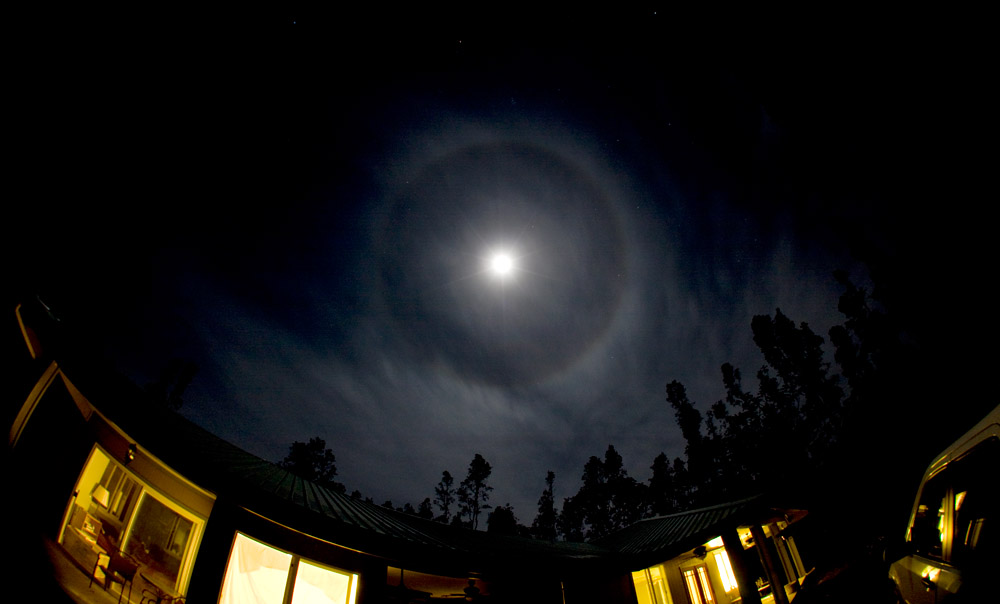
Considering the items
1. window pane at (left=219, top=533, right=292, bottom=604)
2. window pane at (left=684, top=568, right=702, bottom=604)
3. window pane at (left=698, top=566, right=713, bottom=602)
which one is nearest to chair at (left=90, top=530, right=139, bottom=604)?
window pane at (left=219, top=533, right=292, bottom=604)

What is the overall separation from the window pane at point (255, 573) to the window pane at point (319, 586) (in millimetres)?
308

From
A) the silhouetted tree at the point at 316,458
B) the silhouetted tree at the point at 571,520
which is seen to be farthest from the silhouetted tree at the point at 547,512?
the silhouetted tree at the point at 316,458

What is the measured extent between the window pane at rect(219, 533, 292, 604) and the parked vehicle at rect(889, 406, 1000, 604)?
8817mm

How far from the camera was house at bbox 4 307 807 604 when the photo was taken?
14.4 feet

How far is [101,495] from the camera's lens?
22.1ft

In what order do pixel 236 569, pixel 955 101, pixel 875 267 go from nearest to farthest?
pixel 236 569
pixel 955 101
pixel 875 267

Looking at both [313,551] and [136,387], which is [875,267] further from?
[136,387]

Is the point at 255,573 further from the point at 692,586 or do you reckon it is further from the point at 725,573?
the point at 725,573

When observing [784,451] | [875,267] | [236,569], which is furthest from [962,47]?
[784,451]

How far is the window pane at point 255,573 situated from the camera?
584 centimetres

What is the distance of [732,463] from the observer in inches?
1719

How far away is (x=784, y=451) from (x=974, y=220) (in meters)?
30.0

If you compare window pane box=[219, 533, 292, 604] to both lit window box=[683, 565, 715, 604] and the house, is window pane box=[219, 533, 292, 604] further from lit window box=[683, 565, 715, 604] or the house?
lit window box=[683, 565, 715, 604]

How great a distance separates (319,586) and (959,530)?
918 centimetres
